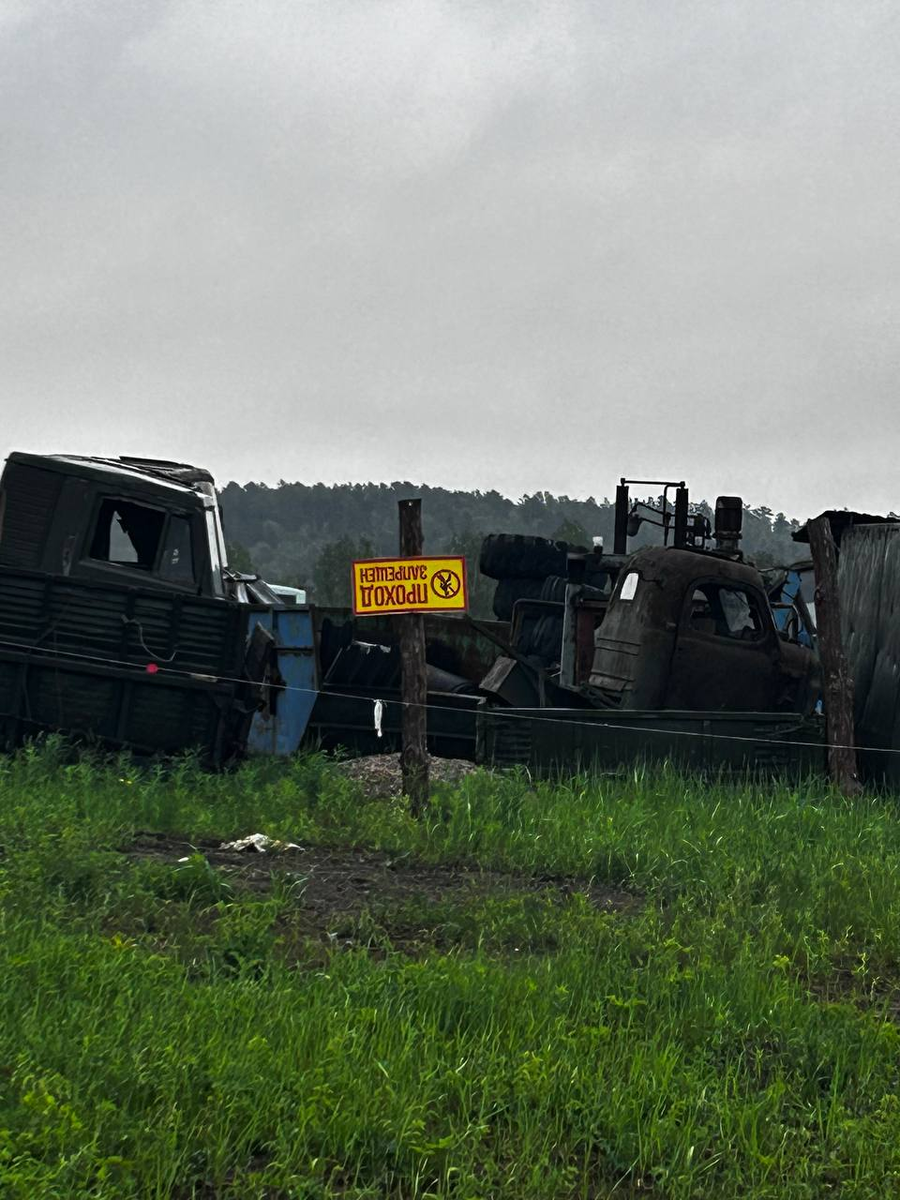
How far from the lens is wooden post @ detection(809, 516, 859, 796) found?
44.8 feet

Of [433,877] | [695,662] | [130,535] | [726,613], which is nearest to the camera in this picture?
[433,877]

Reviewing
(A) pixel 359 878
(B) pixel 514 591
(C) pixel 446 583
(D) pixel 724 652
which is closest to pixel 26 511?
(C) pixel 446 583

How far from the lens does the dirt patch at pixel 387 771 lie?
13609 millimetres

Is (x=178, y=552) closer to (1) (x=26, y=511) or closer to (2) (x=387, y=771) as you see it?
(1) (x=26, y=511)

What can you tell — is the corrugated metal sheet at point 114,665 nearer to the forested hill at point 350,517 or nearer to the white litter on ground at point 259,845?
the white litter on ground at point 259,845

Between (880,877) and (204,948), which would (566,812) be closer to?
(880,877)

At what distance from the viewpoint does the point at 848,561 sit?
17.2 metres

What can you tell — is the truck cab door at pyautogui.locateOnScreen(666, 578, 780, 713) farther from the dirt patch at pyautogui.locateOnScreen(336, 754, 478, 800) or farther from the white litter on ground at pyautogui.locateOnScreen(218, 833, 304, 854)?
the white litter on ground at pyautogui.locateOnScreen(218, 833, 304, 854)

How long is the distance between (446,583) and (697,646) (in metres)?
4.91

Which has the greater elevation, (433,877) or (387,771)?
(387,771)

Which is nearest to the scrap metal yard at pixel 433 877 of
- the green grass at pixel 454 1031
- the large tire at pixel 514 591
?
the green grass at pixel 454 1031

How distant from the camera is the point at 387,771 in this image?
14.3 m

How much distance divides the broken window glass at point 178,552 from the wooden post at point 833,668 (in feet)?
20.0

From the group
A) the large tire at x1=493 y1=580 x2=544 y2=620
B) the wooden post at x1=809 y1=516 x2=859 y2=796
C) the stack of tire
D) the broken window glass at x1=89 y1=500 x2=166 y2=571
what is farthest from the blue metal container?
the large tire at x1=493 y1=580 x2=544 y2=620
